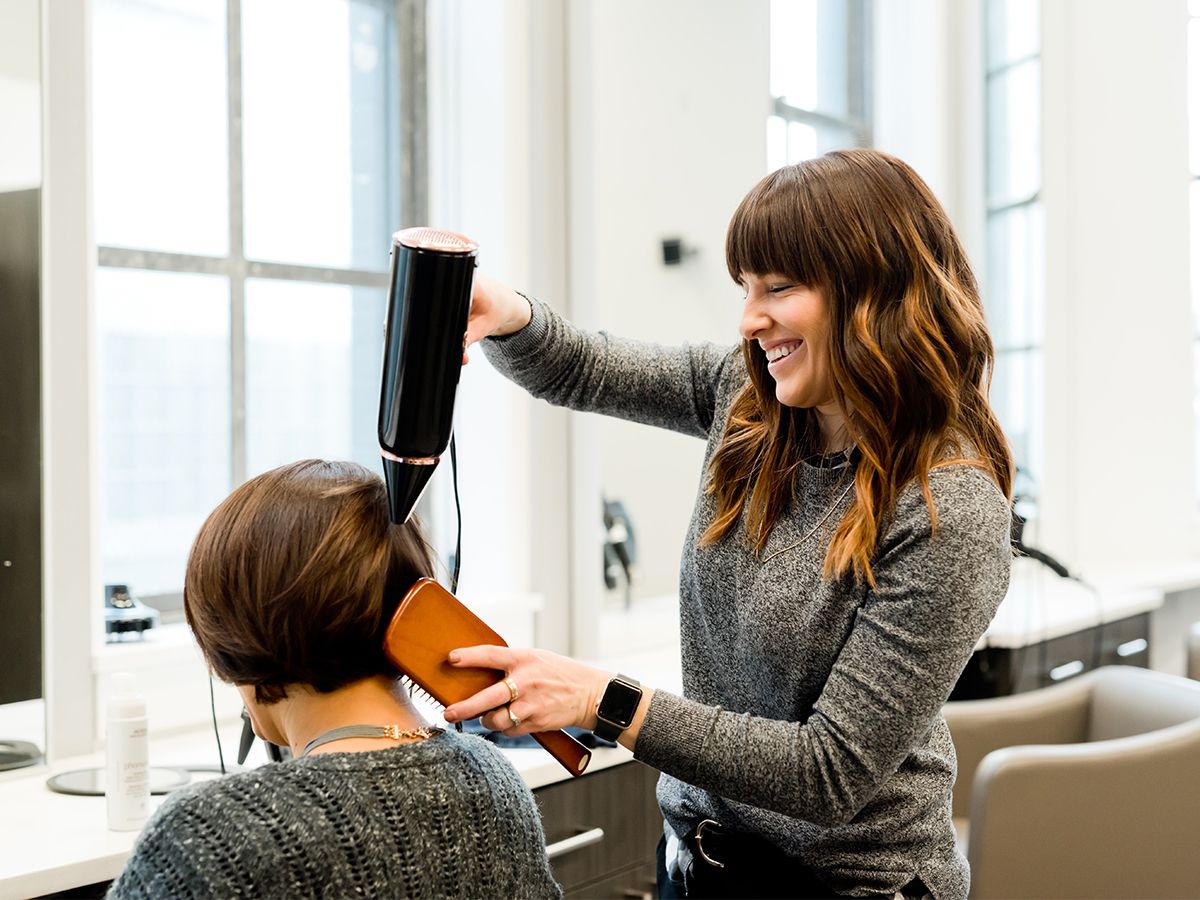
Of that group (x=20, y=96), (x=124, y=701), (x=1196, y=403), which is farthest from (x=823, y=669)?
(x=1196, y=403)

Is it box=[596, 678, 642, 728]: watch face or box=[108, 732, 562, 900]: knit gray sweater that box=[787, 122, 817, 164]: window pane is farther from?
box=[108, 732, 562, 900]: knit gray sweater

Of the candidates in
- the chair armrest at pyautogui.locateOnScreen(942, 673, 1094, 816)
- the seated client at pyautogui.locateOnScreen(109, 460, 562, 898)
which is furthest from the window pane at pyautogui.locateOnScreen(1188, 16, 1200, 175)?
the seated client at pyautogui.locateOnScreen(109, 460, 562, 898)

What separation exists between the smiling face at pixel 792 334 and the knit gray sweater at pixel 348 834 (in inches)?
19.8

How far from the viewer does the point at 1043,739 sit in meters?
2.55

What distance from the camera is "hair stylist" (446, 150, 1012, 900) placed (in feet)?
3.81

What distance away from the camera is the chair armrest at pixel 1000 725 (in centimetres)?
250

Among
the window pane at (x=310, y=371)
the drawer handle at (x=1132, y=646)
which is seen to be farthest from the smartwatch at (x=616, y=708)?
the drawer handle at (x=1132, y=646)

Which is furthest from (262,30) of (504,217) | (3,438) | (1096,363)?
(1096,363)

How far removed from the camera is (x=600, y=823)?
193 cm

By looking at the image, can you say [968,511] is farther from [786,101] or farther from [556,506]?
[786,101]

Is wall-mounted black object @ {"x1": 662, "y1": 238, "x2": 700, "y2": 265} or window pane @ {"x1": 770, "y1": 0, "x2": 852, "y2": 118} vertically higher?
window pane @ {"x1": 770, "y1": 0, "x2": 852, "y2": 118}

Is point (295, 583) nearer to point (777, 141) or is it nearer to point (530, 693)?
point (530, 693)

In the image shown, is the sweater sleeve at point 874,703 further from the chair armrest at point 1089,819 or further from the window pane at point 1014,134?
the window pane at point 1014,134

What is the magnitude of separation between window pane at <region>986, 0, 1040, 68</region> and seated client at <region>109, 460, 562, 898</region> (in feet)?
12.1
